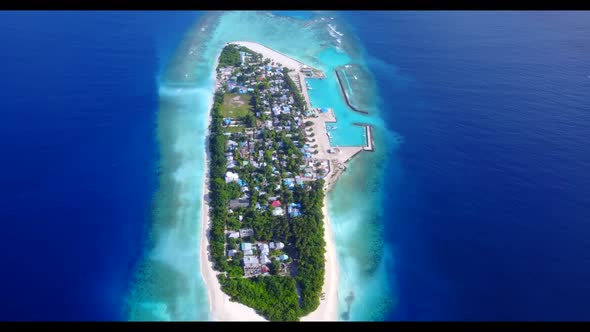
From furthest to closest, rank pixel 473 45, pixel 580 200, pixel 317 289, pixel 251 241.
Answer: pixel 473 45, pixel 580 200, pixel 251 241, pixel 317 289

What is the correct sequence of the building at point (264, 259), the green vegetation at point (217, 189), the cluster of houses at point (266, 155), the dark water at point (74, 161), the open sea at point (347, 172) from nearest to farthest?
the dark water at point (74, 161)
the open sea at point (347, 172)
the building at point (264, 259)
the green vegetation at point (217, 189)
the cluster of houses at point (266, 155)

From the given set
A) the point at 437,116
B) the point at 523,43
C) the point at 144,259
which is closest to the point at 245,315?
the point at 144,259

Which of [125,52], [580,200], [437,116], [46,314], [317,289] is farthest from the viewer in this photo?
[125,52]

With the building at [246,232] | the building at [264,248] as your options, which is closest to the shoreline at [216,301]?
the building at [246,232]

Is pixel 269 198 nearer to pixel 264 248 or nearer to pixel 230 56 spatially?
pixel 264 248

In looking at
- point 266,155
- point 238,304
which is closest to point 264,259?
point 238,304

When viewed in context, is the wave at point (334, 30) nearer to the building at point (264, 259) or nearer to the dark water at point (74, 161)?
the dark water at point (74, 161)

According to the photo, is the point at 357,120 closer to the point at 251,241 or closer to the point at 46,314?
the point at 251,241
